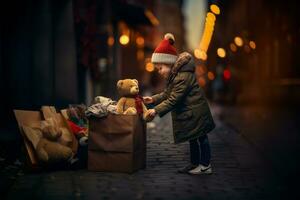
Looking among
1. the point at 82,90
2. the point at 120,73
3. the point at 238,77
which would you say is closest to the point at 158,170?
the point at 82,90

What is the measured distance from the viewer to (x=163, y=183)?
24.5ft

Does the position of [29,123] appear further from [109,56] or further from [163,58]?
[109,56]

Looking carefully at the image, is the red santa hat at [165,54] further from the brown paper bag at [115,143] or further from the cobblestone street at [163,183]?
the cobblestone street at [163,183]

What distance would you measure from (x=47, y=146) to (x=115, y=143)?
852mm

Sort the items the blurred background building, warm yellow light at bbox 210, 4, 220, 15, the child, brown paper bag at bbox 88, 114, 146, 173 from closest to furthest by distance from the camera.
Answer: brown paper bag at bbox 88, 114, 146, 173, the child, the blurred background building, warm yellow light at bbox 210, 4, 220, 15

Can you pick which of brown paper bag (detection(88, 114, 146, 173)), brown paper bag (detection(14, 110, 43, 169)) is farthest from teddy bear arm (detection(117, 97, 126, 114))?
brown paper bag (detection(14, 110, 43, 169))

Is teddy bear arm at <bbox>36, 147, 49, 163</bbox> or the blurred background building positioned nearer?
teddy bear arm at <bbox>36, 147, 49, 163</bbox>

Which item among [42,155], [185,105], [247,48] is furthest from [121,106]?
[247,48]

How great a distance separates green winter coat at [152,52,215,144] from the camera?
8.05m

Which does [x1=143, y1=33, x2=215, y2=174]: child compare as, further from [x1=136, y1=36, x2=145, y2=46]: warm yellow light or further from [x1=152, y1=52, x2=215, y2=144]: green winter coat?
[x1=136, y1=36, x2=145, y2=46]: warm yellow light

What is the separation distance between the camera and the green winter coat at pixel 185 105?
8.05 metres

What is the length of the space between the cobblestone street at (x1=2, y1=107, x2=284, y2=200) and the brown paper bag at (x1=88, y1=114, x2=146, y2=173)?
0.14m

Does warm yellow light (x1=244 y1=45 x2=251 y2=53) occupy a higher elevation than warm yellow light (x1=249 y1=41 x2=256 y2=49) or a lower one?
lower

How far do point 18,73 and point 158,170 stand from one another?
5.77m
